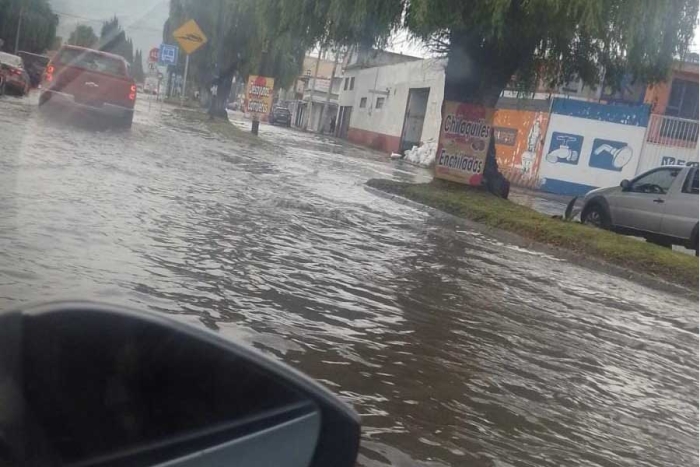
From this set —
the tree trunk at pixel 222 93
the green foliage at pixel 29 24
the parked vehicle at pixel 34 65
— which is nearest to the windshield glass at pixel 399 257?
the green foliage at pixel 29 24

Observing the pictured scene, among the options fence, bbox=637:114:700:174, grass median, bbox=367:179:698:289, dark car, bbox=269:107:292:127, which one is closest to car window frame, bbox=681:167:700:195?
grass median, bbox=367:179:698:289

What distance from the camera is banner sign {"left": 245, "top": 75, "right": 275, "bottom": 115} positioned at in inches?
1266

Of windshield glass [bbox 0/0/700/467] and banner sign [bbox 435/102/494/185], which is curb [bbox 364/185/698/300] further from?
banner sign [bbox 435/102/494/185]

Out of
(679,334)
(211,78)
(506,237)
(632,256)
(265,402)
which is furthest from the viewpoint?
(211,78)

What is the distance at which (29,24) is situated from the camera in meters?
35.5

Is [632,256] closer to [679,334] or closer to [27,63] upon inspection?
[679,334]

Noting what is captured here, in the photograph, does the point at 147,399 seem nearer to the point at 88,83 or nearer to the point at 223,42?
the point at 88,83

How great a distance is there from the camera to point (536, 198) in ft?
84.8

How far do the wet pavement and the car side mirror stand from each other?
88.9 inches

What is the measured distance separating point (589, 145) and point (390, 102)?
73.7 feet

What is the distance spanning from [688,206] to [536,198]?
490 inches

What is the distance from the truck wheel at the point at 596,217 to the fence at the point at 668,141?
41.5 ft

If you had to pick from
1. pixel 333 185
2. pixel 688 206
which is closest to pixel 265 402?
pixel 688 206

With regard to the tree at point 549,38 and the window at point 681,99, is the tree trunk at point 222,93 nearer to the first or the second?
the window at point 681,99
